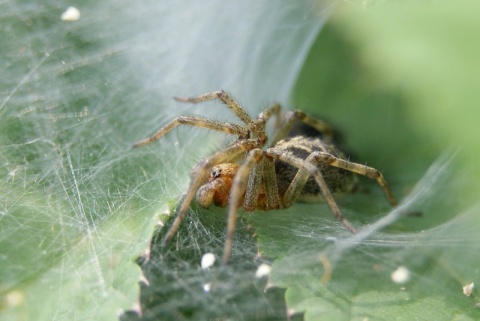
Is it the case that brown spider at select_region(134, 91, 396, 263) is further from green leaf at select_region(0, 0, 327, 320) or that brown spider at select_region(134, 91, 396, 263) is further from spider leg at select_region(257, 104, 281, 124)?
green leaf at select_region(0, 0, 327, 320)

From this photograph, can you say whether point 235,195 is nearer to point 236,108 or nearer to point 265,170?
point 265,170

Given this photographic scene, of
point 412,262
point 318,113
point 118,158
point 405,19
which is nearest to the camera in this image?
point 412,262

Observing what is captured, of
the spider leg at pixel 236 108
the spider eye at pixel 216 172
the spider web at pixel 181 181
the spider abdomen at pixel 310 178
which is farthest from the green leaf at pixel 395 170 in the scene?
the spider leg at pixel 236 108

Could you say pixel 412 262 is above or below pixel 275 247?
below

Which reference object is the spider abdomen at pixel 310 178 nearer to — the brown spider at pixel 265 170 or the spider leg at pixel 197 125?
the brown spider at pixel 265 170

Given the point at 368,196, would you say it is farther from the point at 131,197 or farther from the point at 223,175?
the point at 131,197

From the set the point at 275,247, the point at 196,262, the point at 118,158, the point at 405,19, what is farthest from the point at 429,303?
the point at 405,19

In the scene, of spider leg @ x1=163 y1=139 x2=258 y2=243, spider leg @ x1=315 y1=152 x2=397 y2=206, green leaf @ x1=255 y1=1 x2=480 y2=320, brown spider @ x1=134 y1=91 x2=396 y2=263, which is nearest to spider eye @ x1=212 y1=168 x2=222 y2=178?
brown spider @ x1=134 y1=91 x2=396 y2=263

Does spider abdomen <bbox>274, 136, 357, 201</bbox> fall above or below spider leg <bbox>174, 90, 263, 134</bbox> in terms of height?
A: below
